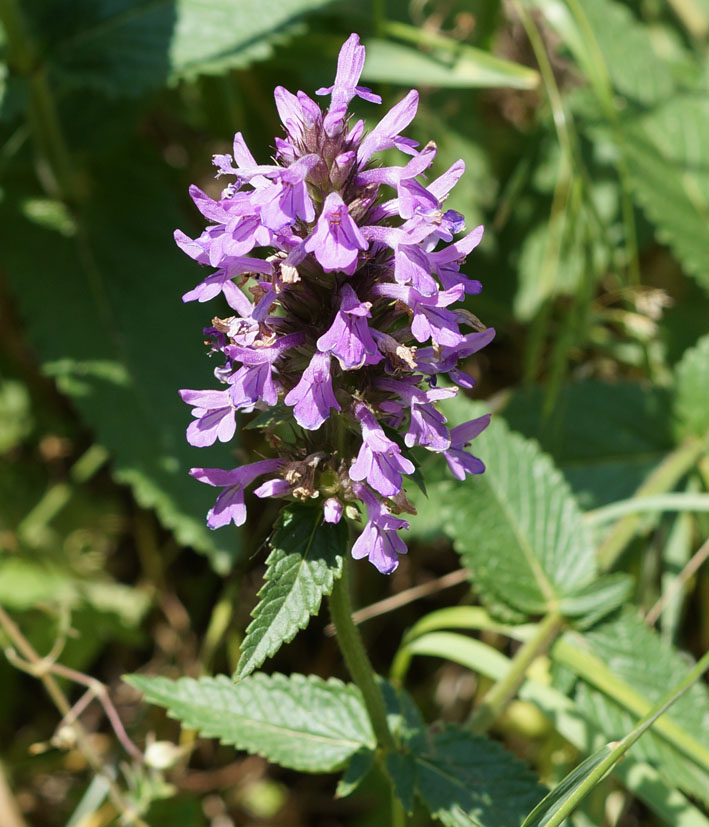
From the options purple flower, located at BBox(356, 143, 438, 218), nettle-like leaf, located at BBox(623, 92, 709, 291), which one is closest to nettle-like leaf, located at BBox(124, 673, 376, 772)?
purple flower, located at BBox(356, 143, 438, 218)

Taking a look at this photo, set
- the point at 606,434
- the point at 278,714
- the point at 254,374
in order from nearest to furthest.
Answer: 1. the point at 254,374
2. the point at 278,714
3. the point at 606,434

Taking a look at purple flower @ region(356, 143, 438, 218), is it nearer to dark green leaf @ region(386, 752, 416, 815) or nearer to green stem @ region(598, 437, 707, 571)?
dark green leaf @ region(386, 752, 416, 815)

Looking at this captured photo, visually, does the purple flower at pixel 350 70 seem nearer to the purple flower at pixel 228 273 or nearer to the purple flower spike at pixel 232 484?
the purple flower at pixel 228 273

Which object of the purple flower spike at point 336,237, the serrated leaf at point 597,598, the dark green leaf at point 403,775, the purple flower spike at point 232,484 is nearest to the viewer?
the purple flower spike at point 336,237

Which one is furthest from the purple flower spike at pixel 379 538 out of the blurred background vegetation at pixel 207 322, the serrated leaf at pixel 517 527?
the blurred background vegetation at pixel 207 322

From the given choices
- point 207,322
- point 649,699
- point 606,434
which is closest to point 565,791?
point 649,699

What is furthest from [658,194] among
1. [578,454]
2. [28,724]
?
[28,724]

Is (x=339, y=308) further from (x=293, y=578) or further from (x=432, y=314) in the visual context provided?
(x=293, y=578)
